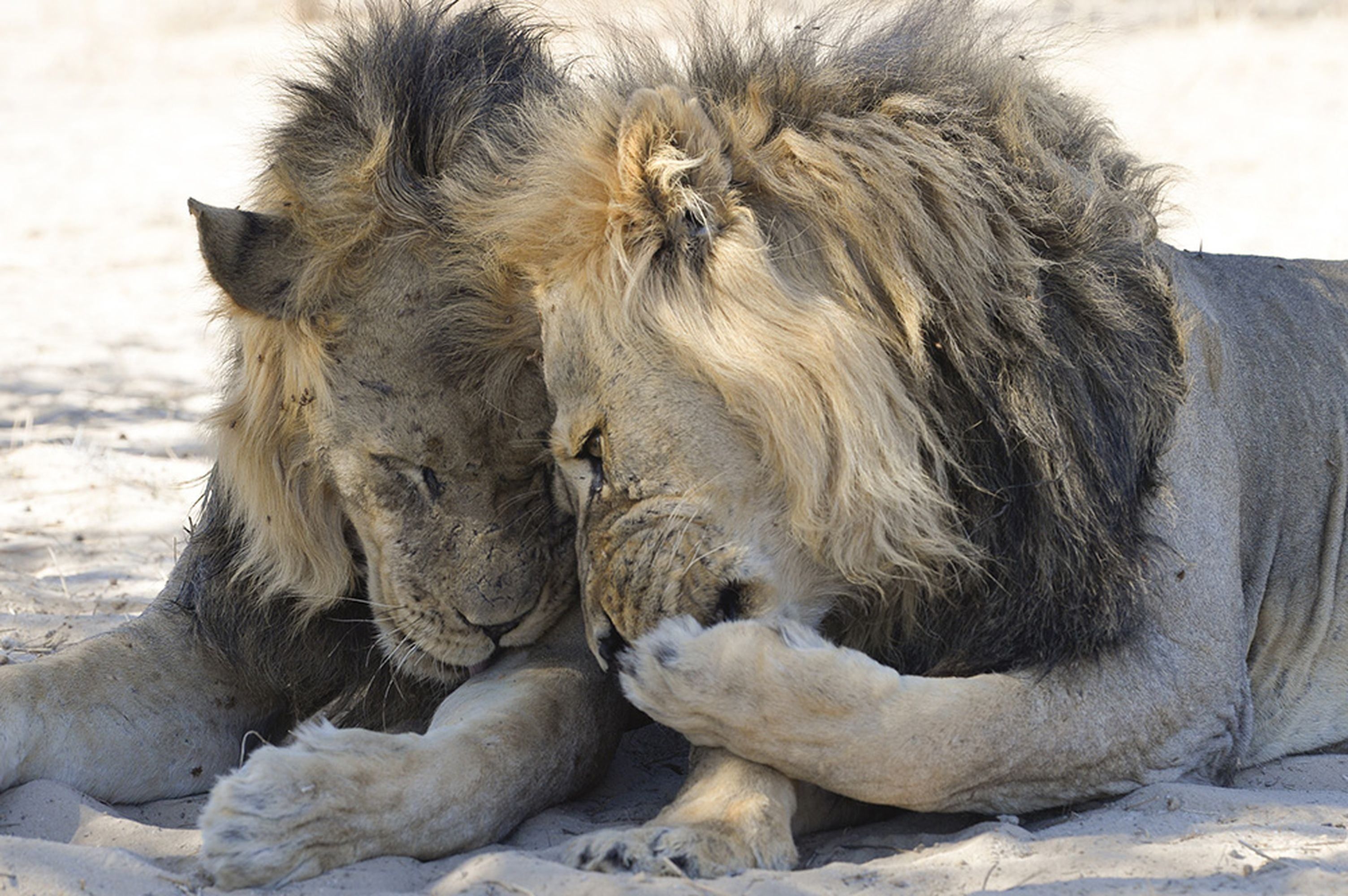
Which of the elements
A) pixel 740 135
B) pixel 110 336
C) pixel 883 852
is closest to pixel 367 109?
pixel 740 135

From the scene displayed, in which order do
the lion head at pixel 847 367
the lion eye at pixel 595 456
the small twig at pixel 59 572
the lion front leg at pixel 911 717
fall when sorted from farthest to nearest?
the small twig at pixel 59 572 → the lion eye at pixel 595 456 → the lion head at pixel 847 367 → the lion front leg at pixel 911 717

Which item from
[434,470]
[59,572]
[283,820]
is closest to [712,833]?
[283,820]

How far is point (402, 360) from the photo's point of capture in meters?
3.38

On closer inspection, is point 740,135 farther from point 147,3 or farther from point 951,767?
point 147,3

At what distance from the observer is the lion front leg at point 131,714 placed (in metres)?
3.45

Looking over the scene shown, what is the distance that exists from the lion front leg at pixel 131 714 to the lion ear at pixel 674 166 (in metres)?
1.57

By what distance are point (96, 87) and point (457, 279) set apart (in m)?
13.2

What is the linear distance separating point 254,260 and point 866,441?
1.32 m

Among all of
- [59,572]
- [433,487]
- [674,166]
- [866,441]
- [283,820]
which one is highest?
[674,166]

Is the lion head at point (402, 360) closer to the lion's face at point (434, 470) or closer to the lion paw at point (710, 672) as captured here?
the lion's face at point (434, 470)

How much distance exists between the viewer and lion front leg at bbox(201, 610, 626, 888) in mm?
2785

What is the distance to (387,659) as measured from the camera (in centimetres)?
367

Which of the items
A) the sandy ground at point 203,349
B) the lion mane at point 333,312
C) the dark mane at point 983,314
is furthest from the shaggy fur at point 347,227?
the dark mane at point 983,314

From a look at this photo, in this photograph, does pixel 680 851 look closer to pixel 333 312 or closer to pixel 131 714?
pixel 333 312
